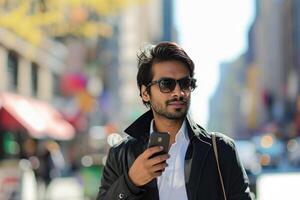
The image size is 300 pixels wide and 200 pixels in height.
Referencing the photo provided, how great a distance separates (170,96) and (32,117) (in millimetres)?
24060

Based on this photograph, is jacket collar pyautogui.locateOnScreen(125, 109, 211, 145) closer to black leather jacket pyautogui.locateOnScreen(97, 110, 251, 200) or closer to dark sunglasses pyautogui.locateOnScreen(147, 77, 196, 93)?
black leather jacket pyautogui.locateOnScreen(97, 110, 251, 200)

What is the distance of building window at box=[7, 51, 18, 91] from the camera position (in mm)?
28789

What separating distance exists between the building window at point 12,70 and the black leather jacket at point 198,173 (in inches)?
1012

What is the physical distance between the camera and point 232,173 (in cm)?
311

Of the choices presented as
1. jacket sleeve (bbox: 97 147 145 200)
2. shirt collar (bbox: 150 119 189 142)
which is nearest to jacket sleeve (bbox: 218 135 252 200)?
shirt collar (bbox: 150 119 189 142)

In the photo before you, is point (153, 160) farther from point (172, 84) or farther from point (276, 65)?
point (276, 65)

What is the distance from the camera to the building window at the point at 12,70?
A: 2879 centimetres

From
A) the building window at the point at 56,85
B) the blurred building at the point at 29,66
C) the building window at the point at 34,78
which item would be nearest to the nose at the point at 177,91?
the blurred building at the point at 29,66

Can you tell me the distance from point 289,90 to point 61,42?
56.2m

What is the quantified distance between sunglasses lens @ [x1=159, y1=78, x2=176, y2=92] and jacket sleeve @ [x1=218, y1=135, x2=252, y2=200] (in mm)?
319

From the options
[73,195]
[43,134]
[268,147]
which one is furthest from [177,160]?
[268,147]

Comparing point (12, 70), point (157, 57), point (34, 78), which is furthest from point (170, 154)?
point (34, 78)

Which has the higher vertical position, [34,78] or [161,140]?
[34,78]

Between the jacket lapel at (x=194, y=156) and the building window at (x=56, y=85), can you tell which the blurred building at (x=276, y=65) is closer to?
the building window at (x=56, y=85)
